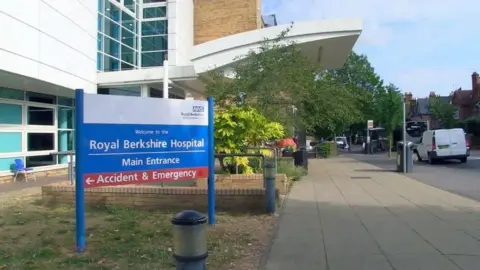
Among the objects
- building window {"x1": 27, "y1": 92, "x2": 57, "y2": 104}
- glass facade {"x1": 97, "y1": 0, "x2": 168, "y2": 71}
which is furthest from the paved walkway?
glass facade {"x1": 97, "y1": 0, "x2": 168, "y2": 71}

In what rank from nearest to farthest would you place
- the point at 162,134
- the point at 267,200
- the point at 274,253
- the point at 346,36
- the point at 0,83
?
the point at 274,253 < the point at 162,134 < the point at 267,200 < the point at 0,83 < the point at 346,36

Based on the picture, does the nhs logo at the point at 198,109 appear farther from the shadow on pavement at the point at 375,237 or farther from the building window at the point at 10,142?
the building window at the point at 10,142

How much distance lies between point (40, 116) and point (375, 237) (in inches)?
613

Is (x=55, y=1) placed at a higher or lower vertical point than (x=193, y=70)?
higher

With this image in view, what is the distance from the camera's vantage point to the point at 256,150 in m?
13.2

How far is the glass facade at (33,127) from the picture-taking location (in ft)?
53.7

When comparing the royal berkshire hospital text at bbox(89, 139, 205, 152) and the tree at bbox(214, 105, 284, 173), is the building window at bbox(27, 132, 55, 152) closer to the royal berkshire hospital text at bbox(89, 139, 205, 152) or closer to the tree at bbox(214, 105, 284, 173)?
the tree at bbox(214, 105, 284, 173)

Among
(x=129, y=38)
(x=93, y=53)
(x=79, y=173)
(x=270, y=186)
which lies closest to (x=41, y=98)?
(x=93, y=53)

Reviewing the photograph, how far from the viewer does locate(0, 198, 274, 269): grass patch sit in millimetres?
5586

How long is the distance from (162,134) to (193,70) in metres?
17.0

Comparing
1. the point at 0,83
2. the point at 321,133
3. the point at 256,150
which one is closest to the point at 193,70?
the point at 0,83

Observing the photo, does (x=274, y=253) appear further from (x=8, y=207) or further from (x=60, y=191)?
(x=8, y=207)

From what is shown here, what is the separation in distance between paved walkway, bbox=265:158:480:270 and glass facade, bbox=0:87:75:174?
10.3 metres

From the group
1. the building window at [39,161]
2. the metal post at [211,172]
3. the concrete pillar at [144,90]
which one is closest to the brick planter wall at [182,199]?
the metal post at [211,172]
